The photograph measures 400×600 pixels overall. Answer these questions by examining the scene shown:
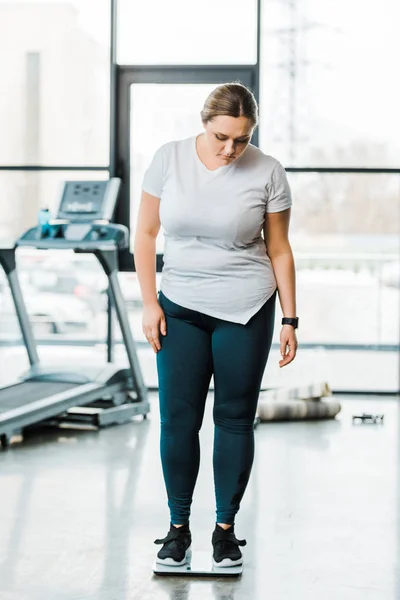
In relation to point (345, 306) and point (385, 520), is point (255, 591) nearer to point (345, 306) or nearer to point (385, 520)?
point (385, 520)

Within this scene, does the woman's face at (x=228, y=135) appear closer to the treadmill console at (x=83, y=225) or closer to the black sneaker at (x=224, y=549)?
the black sneaker at (x=224, y=549)

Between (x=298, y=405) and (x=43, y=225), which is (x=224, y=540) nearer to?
(x=298, y=405)

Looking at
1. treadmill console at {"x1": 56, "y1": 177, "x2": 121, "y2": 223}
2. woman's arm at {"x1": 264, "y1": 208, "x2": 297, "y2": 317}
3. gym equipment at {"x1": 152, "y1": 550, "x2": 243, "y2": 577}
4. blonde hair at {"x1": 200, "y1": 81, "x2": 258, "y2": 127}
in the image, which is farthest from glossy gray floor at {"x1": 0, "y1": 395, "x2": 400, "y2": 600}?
blonde hair at {"x1": 200, "y1": 81, "x2": 258, "y2": 127}

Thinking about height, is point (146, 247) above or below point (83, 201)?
below

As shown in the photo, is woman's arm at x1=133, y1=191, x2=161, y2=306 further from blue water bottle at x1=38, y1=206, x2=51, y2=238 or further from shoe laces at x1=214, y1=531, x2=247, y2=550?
blue water bottle at x1=38, y1=206, x2=51, y2=238

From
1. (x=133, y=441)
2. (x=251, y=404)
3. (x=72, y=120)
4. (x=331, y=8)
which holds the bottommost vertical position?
(x=133, y=441)

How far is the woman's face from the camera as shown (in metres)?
2.36

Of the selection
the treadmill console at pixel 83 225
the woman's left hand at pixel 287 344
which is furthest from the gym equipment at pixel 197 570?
the treadmill console at pixel 83 225

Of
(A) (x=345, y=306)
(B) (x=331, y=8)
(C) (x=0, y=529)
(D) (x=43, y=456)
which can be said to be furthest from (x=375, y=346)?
(C) (x=0, y=529)

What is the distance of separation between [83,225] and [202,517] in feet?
6.92

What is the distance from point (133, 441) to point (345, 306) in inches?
81.9

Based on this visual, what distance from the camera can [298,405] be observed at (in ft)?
16.4

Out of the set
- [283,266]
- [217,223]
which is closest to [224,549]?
[283,266]

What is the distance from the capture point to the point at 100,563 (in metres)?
2.73
